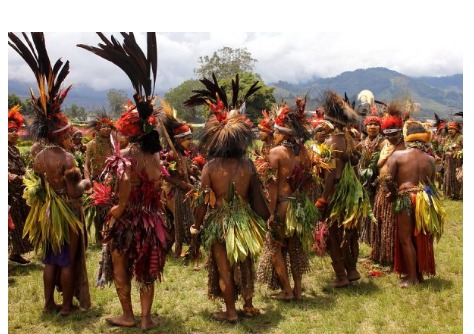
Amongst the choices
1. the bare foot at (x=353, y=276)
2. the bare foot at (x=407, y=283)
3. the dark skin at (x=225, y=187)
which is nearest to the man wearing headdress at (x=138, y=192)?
the dark skin at (x=225, y=187)

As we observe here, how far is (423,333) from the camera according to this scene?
168 inches

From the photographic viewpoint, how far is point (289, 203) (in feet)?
16.2

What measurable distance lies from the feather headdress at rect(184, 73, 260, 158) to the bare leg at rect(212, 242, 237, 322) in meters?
0.95

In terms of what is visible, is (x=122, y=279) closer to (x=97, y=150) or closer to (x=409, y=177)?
(x=97, y=150)

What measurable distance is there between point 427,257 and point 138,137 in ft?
12.5

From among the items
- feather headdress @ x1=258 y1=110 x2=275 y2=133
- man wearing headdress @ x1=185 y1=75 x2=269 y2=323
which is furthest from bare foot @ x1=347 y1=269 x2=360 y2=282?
feather headdress @ x1=258 y1=110 x2=275 y2=133

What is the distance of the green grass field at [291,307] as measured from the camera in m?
4.42

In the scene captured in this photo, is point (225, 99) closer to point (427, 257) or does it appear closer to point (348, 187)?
point (348, 187)

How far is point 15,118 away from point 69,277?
2375 mm

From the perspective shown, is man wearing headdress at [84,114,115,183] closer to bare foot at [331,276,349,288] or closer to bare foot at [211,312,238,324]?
bare foot at [211,312,238,324]

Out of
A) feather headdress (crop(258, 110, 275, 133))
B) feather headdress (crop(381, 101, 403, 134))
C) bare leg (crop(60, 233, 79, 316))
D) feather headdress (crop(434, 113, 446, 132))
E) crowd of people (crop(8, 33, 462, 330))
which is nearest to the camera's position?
crowd of people (crop(8, 33, 462, 330))

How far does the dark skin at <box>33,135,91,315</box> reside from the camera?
444cm

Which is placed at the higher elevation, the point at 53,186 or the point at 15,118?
the point at 15,118

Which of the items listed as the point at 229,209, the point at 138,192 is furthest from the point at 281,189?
the point at 138,192
